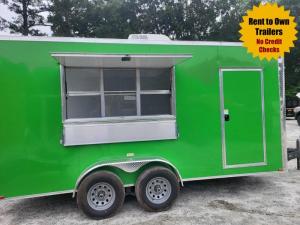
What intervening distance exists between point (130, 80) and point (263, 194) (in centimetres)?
351

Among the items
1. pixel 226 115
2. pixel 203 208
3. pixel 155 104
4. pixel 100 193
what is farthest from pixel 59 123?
pixel 226 115

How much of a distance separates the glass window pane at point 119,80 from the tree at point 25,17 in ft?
63.8

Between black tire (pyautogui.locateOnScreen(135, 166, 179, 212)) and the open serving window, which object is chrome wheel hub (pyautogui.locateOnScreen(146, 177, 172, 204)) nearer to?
black tire (pyautogui.locateOnScreen(135, 166, 179, 212))

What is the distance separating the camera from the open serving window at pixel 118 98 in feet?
14.1

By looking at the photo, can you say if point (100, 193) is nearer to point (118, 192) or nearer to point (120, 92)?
point (118, 192)

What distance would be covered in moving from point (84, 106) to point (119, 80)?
769 mm

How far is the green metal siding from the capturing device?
13.5 feet

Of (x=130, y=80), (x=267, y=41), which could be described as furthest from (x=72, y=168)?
(x=267, y=41)

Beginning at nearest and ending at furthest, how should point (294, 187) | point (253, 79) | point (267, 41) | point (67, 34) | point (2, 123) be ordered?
point (2, 123), point (253, 79), point (294, 187), point (267, 41), point (67, 34)

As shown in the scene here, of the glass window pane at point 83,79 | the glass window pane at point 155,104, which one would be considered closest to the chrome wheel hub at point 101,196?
the glass window pane at point 155,104

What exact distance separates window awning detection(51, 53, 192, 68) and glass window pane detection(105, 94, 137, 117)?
1.80 ft

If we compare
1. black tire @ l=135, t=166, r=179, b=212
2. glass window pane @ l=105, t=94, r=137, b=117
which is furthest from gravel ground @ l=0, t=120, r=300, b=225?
glass window pane @ l=105, t=94, r=137, b=117

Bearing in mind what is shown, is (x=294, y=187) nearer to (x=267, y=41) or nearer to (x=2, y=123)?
(x=267, y=41)

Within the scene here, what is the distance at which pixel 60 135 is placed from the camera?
14.1 feet
